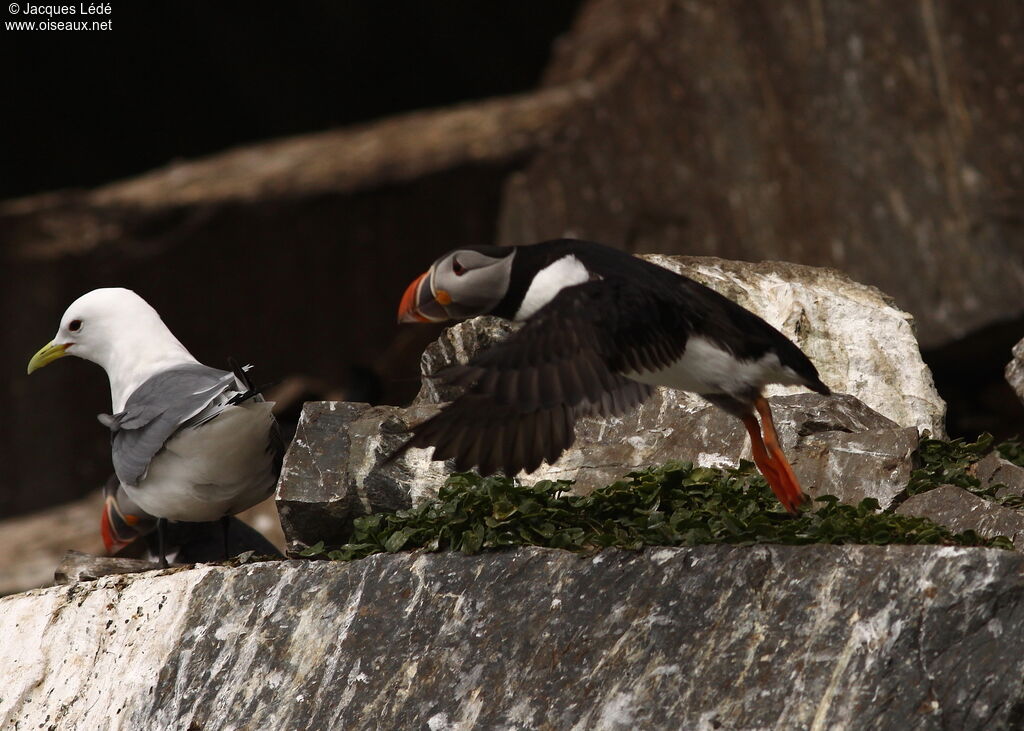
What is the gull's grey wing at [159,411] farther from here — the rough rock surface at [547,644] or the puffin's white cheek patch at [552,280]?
the puffin's white cheek patch at [552,280]

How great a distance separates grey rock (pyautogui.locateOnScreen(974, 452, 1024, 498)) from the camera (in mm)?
5633

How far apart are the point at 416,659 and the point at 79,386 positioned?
8344mm

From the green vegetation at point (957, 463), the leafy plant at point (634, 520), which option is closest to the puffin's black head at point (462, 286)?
the leafy plant at point (634, 520)

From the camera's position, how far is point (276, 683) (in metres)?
4.66

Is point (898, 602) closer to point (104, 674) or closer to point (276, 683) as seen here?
point (276, 683)

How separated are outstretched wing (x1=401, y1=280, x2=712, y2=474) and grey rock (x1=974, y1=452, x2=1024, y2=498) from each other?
1.78 m

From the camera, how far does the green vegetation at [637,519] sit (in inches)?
172

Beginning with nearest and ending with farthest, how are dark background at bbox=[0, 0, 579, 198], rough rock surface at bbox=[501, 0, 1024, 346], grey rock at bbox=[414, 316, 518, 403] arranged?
grey rock at bbox=[414, 316, 518, 403]
rough rock surface at bbox=[501, 0, 1024, 346]
dark background at bbox=[0, 0, 579, 198]

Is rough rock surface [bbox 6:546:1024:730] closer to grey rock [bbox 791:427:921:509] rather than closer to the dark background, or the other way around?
grey rock [bbox 791:427:921:509]

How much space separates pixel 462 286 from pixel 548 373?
2.09ft

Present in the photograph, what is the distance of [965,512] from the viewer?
521cm

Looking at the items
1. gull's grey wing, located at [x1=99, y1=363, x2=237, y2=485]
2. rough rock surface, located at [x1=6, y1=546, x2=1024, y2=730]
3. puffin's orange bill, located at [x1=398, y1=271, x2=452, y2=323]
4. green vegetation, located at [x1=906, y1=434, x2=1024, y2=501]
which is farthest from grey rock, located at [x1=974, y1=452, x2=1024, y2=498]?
gull's grey wing, located at [x1=99, y1=363, x2=237, y2=485]

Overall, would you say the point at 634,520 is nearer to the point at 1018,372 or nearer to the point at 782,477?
the point at 782,477

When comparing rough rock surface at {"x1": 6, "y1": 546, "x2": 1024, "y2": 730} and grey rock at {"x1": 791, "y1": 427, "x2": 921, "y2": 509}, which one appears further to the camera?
grey rock at {"x1": 791, "y1": 427, "x2": 921, "y2": 509}
